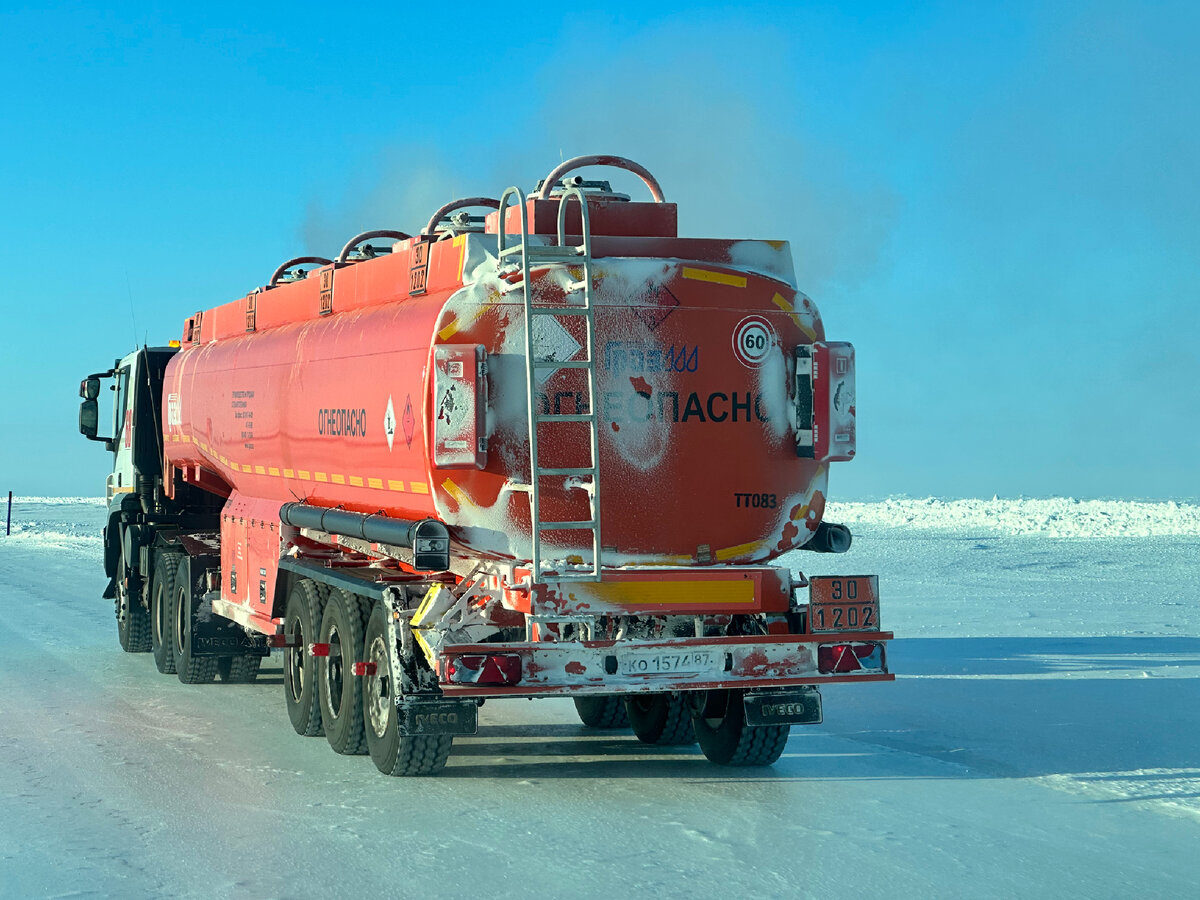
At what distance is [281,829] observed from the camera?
7.23 meters

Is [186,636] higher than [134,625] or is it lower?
higher

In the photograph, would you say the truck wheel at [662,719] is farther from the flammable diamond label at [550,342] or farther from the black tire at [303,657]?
the flammable diamond label at [550,342]

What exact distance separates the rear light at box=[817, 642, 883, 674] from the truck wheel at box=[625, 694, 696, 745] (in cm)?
160

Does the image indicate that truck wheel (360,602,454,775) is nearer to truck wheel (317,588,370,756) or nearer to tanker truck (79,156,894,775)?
tanker truck (79,156,894,775)

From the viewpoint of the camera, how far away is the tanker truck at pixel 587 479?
7.90 meters

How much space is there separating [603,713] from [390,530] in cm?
A: 292

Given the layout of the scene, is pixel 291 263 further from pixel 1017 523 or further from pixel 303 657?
pixel 1017 523

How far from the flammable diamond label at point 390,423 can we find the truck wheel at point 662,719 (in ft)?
8.69

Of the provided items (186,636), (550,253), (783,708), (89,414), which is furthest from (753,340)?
(89,414)

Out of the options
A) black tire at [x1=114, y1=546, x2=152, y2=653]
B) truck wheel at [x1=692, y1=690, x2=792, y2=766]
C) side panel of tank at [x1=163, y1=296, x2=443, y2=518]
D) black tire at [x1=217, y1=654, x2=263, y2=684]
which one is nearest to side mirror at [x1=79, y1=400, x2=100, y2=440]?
black tire at [x1=114, y1=546, x2=152, y2=653]

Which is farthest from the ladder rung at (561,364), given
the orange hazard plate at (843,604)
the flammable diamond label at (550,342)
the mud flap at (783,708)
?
the mud flap at (783,708)

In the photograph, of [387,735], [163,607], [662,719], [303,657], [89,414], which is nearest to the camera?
[387,735]

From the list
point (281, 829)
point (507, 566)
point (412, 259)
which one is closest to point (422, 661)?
point (507, 566)

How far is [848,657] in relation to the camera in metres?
8.34
